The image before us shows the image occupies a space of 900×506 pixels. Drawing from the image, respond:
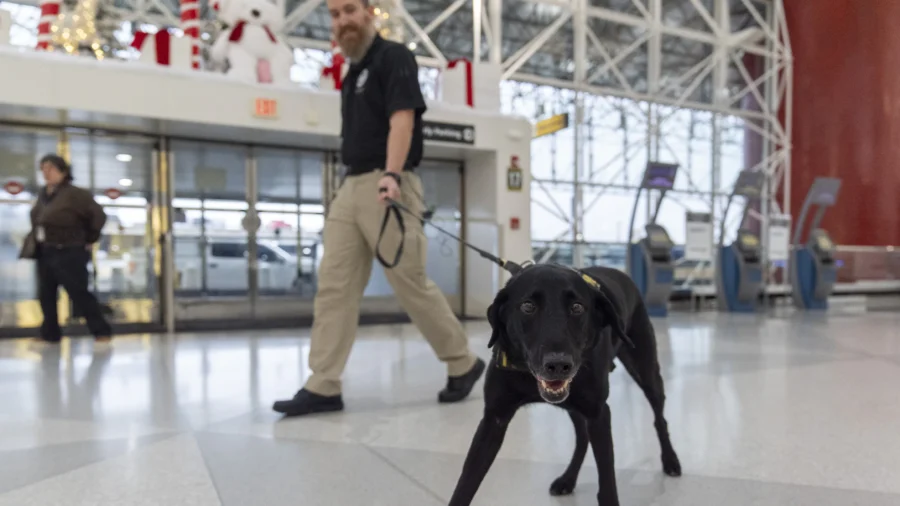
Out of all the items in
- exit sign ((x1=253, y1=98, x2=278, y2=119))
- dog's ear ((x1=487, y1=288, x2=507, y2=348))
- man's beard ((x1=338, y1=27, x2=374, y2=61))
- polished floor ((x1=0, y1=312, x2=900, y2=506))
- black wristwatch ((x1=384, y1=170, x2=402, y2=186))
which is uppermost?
exit sign ((x1=253, y1=98, x2=278, y2=119))

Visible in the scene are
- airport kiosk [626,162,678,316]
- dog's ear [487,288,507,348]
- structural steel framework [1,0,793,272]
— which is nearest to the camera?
dog's ear [487,288,507,348]

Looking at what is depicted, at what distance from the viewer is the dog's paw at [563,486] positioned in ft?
5.03

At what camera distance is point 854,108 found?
1002cm

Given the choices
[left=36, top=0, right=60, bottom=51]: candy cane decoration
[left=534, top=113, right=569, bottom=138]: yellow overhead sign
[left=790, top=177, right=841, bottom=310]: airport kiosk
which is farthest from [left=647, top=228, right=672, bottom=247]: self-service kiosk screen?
[left=36, top=0, right=60, bottom=51]: candy cane decoration

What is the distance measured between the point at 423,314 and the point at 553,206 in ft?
27.1

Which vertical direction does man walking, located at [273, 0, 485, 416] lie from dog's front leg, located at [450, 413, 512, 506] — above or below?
above

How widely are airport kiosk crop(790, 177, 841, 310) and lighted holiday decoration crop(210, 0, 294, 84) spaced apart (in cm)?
701

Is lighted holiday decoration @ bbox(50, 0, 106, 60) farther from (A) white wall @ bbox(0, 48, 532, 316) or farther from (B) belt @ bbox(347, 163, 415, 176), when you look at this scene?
(B) belt @ bbox(347, 163, 415, 176)

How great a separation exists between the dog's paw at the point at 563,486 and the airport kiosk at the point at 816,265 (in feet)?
26.3

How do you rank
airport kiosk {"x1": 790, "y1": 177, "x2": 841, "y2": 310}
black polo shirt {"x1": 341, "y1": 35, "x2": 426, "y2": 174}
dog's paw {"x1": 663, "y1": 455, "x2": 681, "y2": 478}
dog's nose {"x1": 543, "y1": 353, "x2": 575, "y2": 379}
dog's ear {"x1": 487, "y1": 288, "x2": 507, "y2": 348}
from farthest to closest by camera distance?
airport kiosk {"x1": 790, "y1": 177, "x2": 841, "y2": 310} < black polo shirt {"x1": 341, "y1": 35, "x2": 426, "y2": 174} < dog's paw {"x1": 663, "y1": 455, "x2": 681, "y2": 478} < dog's ear {"x1": 487, "y1": 288, "x2": 507, "y2": 348} < dog's nose {"x1": 543, "y1": 353, "x2": 575, "y2": 379}

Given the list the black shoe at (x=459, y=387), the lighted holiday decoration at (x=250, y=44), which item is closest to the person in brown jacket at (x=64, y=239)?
the lighted holiday decoration at (x=250, y=44)

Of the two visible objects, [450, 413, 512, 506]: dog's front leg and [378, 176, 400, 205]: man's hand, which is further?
[378, 176, 400, 205]: man's hand

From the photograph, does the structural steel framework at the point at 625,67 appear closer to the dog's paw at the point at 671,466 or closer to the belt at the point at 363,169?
the belt at the point at 363,169

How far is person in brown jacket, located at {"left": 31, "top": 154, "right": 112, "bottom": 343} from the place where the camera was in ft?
14.2
